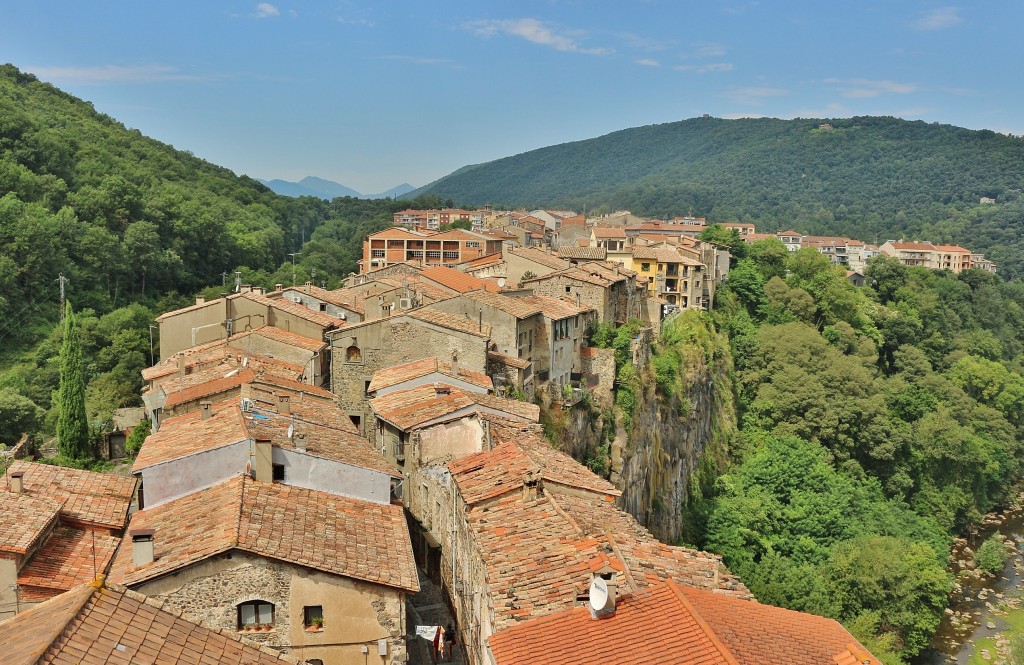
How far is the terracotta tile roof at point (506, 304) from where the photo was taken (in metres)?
39.8

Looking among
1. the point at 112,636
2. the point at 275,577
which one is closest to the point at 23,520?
the point at 275,577

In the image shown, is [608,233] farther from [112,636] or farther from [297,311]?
[112,636]

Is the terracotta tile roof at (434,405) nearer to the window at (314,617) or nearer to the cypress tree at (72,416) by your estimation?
the window at (314,617)

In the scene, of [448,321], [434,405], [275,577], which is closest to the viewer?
[275,577]

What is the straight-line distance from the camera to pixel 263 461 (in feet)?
69.6

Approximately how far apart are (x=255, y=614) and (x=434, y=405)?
1177cm

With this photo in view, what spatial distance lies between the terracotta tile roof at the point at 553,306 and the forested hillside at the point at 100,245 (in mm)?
20094

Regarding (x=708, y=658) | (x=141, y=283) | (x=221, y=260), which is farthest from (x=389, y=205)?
(x=708, y=658)

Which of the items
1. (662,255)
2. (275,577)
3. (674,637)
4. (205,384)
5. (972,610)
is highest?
(662,255)

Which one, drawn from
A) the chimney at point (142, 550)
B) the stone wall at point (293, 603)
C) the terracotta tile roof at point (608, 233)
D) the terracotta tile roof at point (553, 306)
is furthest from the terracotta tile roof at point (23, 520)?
the terracotta tile roof at point (608, 233)

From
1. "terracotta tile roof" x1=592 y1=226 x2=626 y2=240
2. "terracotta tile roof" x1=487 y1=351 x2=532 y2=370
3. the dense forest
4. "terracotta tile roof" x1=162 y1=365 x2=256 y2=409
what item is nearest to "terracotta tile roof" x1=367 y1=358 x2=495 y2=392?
"terracotta tile roof" x1=487 y1=351 x2=532 y2=370

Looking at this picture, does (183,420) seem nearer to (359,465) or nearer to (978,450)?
(359,465)

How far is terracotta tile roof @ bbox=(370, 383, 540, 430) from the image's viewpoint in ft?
91.2

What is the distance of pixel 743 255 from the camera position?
94125 mm
